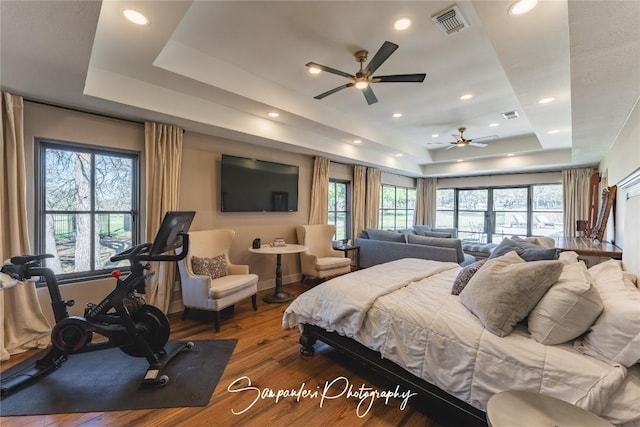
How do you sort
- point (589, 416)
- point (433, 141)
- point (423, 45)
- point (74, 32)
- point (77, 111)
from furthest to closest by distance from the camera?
point (433, 141)
point (77, 111)
point (423, 45)
point (74, 32)
point (589, 416)

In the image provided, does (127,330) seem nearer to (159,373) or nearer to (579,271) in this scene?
(159,373)

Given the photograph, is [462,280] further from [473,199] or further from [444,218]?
[444,218]

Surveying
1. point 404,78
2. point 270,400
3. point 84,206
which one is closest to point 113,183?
point 84,206

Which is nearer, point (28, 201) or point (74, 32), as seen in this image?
point (74, 32)

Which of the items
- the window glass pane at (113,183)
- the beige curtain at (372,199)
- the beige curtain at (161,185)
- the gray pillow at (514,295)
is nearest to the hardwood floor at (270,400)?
the beige curtain at (161,185)

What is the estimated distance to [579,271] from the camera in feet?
5.80

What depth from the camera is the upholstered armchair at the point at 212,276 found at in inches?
117

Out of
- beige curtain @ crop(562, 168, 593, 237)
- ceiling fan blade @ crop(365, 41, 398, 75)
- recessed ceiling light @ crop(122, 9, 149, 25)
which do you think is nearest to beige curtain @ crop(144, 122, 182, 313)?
recessed ceiling light @ crop(122, 9, 149, 25)

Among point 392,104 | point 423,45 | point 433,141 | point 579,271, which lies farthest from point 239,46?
point 433,141

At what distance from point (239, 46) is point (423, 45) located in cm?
170

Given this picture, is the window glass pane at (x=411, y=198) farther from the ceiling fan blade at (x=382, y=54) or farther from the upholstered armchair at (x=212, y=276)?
the ceiling fan blade at (x=382, y=54)

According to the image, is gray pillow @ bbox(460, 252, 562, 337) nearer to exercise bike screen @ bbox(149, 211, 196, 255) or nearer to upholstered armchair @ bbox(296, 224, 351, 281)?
exercise bike screen @ bbox(149, 211, 196, 255)

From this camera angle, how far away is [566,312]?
56.1 inches

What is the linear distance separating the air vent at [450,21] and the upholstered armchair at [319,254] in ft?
10.8
